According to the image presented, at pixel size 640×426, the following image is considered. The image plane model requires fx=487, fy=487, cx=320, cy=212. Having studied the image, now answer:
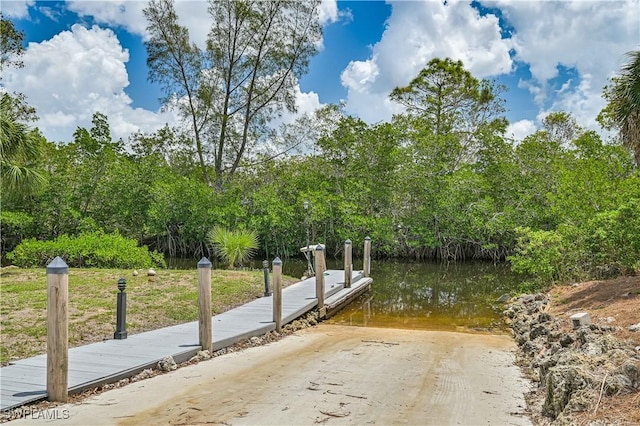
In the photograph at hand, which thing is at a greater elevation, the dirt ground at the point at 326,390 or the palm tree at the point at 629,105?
the palm tree at the point at 629,105

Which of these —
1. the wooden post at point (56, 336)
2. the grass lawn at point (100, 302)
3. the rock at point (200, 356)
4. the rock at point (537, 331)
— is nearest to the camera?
the wooden post at point (56, 336)

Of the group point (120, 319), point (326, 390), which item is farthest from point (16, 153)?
point (326, 390)

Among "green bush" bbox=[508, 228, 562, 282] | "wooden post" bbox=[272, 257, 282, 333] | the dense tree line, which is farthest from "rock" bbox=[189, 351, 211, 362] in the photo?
the dense tree line

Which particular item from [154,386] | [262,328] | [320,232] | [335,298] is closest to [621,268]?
[335,298]

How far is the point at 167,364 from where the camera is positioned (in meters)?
5.88

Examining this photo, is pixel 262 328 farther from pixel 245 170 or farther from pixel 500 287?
pixel 245 170

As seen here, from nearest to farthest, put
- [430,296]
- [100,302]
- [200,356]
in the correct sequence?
1. [200,356]
2. [100,302]
3. [430,296]

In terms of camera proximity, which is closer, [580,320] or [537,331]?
[580,320]

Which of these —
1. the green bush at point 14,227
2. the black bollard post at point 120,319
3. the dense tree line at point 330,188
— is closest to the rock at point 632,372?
the black bollard post at point 120,319

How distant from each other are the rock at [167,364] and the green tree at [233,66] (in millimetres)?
20971

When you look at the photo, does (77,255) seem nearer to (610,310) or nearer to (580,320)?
(580,320)

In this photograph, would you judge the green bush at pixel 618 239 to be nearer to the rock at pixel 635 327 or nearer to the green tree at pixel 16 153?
the rock at pixel 635 327

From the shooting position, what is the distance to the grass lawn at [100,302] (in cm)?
673

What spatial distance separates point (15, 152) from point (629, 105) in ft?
43.1
